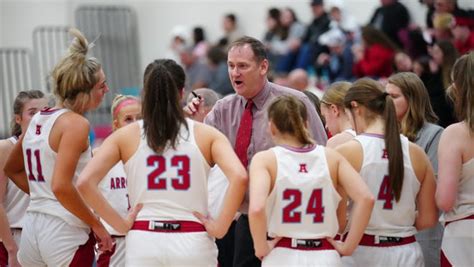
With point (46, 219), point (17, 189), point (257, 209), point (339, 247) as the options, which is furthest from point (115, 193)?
point (339, 247)

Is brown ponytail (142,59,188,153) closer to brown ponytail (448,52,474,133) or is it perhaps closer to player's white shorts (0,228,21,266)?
brown ponytail (448,52,474,133)

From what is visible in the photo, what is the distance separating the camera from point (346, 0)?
14945 mm

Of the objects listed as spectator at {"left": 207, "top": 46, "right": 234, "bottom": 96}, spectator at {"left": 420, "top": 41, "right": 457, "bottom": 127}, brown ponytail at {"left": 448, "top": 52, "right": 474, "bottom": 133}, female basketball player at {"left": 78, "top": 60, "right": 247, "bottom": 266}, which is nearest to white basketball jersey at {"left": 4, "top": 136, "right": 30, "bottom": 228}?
female basketball player at {"left": 78, "top": 60, "right": 247, "bottom": 266}

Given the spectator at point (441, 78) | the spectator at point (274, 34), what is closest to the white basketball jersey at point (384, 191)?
the spectator at point (441, 78)

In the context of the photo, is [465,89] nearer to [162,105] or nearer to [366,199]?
[366,199]

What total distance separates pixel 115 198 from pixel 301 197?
6.44 ft

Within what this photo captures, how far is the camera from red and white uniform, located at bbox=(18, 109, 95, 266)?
6438 millimetres

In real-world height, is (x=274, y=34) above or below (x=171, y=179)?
below

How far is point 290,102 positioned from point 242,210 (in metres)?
1.49

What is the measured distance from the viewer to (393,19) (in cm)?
1320

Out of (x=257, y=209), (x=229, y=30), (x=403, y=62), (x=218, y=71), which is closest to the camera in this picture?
(x=257, y=209)

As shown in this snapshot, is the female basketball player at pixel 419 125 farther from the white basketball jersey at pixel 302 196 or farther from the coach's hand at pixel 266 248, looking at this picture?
the coach's hand at pixel 266 248

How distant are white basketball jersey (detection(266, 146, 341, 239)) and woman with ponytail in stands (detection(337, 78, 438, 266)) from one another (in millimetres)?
493

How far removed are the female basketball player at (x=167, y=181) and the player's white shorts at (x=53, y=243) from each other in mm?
644
